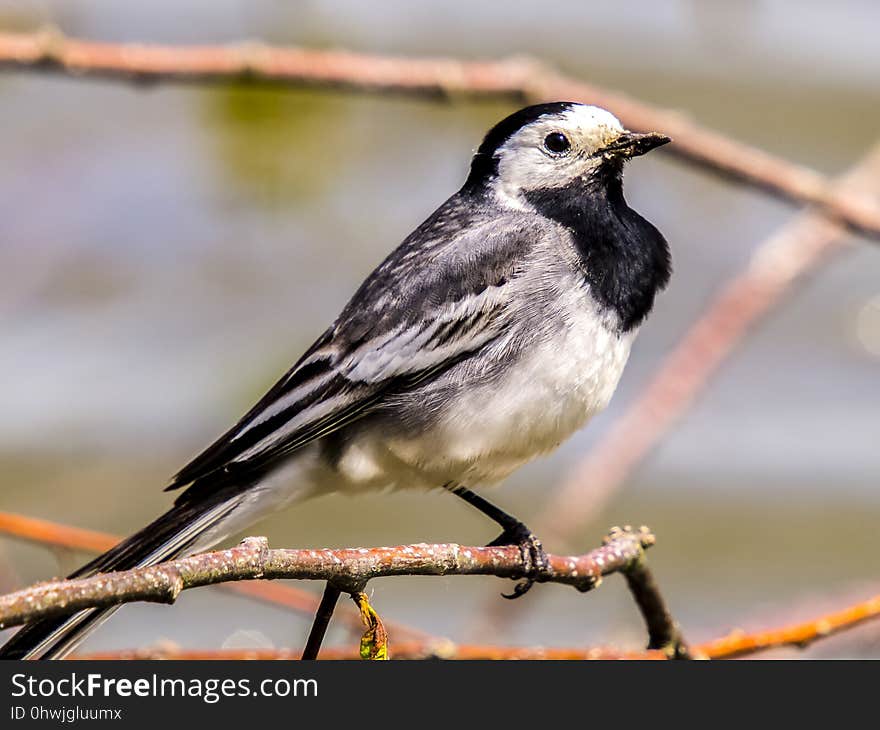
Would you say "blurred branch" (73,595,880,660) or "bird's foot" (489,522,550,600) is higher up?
"bird's foot" (489,522,550,600)

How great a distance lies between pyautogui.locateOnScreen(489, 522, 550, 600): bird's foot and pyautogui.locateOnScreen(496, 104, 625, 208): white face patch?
742 millimetres

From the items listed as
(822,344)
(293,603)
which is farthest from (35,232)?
(822,344)

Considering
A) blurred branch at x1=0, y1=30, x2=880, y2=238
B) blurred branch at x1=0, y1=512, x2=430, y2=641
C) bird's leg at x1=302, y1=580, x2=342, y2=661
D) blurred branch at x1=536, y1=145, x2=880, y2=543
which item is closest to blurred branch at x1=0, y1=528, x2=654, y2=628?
bird's leg at x1=302, y1=580, x2=342, y2=661

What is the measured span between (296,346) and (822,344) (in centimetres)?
292

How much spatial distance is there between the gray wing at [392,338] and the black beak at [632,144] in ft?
0.94

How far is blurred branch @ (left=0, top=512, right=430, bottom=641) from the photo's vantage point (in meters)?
2.54

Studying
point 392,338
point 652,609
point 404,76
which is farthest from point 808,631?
point 404,76

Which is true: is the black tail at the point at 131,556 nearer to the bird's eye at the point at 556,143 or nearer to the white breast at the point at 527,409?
the white breast at the point at 527,409

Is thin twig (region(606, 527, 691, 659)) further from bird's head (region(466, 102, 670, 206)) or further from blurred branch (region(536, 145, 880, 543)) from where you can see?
bird's head (region(466, 102, 670, 206))

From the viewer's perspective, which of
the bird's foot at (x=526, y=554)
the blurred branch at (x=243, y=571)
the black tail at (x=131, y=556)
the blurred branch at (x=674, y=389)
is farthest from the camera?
the blurred branch at (x=674, y=389)

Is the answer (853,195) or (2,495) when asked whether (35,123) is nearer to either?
(2,495)

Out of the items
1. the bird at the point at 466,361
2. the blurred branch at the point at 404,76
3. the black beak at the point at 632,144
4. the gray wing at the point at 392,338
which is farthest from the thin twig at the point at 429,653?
the blurred branch at the point at 404,76

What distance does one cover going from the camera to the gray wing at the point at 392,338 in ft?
9.92

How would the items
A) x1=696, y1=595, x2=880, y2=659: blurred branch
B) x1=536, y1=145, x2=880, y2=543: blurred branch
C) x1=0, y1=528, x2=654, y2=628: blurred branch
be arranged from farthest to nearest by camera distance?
x1=536, y1=145, x2=880, y2=543: blurred branch → x1=696, y1=595, x2=880, y2=659: blurred branch → x1=0, y1=528, x2=654, y2=628: blurred branch
